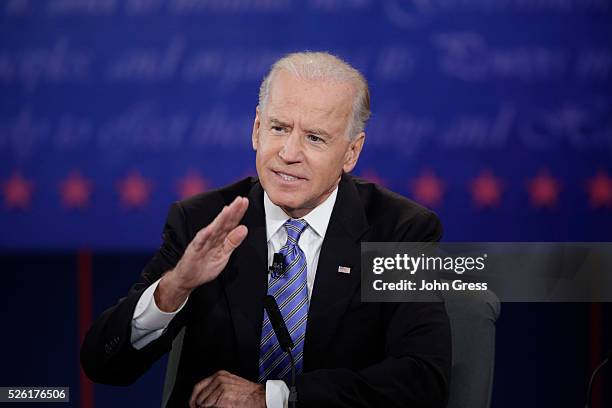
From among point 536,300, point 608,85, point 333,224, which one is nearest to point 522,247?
point 536,300

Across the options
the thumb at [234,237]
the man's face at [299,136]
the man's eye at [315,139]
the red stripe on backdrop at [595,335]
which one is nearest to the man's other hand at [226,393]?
the thumb at [234,237]

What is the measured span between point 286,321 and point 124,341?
0.40 meters

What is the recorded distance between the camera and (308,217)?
7.95 ft

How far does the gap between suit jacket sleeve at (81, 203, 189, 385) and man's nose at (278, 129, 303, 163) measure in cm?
33

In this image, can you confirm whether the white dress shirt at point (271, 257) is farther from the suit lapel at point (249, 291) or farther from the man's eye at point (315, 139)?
the man's eye at point (315, 139)

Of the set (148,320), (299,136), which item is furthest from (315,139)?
(148,320)

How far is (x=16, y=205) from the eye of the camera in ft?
11.8

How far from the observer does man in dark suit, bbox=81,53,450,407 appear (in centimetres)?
218

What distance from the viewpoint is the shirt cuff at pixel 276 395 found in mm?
2162

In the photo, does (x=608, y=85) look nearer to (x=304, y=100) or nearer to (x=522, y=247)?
(x=522, y=247)

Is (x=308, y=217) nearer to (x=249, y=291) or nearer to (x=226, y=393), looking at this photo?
(x=249, y=291)

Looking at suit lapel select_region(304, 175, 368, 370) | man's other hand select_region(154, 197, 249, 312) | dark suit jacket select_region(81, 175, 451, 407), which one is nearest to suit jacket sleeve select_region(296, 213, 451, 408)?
dark suit jacket select_region(81, 175, 451, 407)

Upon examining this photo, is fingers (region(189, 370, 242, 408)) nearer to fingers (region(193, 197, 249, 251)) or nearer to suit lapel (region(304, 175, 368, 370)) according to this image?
suit lapel (region(304, 175, 368, 370))

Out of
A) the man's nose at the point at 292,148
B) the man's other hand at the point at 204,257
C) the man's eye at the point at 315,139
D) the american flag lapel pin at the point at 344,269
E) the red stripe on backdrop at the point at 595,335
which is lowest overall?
the man's other hand at the point at 204,257
